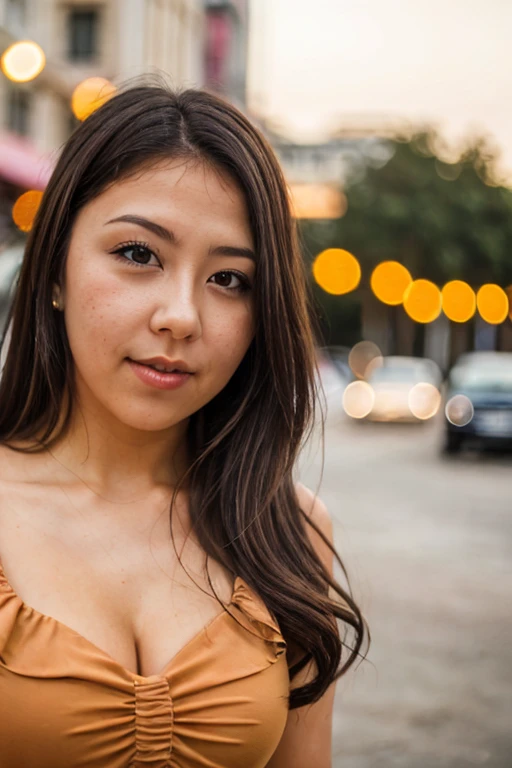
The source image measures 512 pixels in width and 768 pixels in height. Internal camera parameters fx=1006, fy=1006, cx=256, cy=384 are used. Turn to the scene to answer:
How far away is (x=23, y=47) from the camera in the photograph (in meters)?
9.26

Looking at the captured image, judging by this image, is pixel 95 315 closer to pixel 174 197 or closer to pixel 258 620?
pixel 174 197

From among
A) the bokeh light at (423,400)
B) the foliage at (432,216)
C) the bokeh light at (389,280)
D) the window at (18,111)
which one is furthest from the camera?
the foliage at (432,216)

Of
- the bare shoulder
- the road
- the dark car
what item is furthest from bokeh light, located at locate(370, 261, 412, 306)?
the bare shoulder

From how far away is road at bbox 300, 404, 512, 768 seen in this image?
4.93 m

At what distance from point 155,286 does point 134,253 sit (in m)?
0.07

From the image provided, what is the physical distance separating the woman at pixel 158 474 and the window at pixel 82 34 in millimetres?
29906

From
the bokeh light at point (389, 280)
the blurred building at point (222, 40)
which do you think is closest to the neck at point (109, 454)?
the blurred building at point (222, 40)

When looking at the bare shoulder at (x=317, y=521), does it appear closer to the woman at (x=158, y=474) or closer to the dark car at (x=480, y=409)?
the woman at (x=158, y=474)

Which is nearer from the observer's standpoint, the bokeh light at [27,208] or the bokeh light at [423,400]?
the bokeh light at [27,208]

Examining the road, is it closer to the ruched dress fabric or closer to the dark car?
the ruched dress fabric

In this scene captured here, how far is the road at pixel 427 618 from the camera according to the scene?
4930 mm

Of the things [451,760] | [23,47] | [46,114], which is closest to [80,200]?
[451,760]

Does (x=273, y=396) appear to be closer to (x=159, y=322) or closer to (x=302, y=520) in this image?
(x=302, y=520)

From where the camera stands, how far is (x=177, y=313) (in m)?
1.75
